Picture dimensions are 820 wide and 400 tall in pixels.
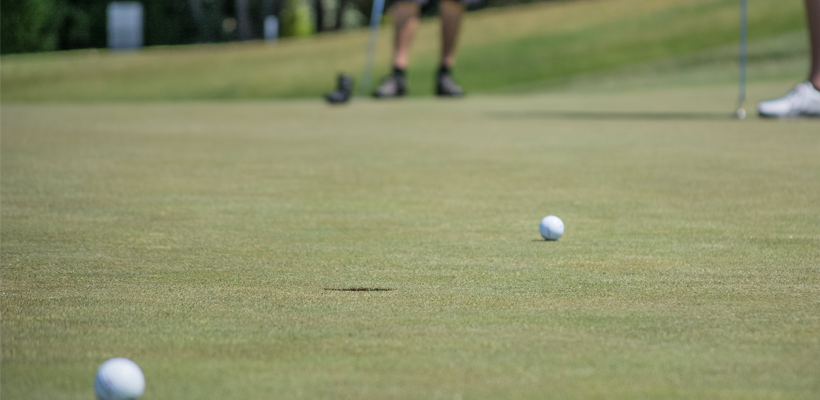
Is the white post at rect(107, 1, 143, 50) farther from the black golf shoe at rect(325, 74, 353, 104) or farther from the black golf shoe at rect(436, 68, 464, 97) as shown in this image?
the black golf shoe at rect(325, 74, 353, 104)

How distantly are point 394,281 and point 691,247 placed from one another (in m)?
0.99

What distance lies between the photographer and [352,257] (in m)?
2.86

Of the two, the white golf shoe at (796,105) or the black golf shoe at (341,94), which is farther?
the black golf shoe at (341,94)

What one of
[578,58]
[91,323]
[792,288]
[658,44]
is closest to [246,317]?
[91,323]

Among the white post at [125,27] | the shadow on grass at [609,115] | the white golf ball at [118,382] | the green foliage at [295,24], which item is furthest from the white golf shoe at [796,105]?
the green foliage at [295,24]

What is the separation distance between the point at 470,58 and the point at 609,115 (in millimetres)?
7801

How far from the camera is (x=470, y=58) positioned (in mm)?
15789

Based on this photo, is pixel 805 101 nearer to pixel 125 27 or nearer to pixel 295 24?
pixel 125 27

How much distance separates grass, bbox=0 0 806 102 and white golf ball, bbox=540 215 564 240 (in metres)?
10.8

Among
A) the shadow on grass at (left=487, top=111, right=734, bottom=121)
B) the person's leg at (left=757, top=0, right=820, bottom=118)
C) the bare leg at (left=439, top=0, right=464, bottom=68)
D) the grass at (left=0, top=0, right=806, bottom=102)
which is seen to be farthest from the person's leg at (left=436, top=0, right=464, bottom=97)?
the person's leg at (left=757, top=0, right=820, bottom=118)

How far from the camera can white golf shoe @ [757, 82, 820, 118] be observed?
7.34m

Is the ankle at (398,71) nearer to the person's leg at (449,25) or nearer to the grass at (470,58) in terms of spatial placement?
the person's leg at (449,25)

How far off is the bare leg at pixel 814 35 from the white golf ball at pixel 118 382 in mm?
6680

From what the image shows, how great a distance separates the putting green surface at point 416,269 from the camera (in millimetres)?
1799
